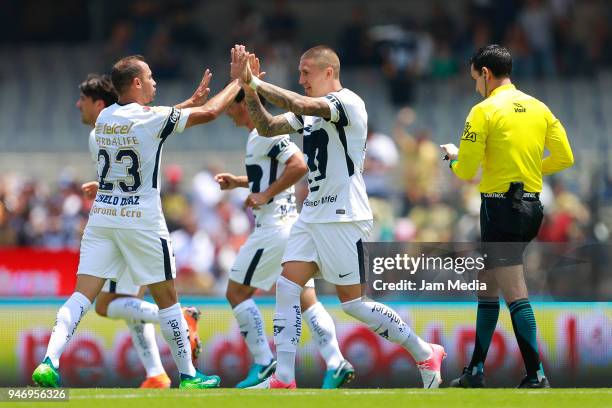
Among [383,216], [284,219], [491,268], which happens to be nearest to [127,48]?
[383,216]

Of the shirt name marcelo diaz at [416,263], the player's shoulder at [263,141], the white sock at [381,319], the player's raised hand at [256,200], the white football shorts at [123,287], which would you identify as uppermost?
the player's shoulder at [263,141]

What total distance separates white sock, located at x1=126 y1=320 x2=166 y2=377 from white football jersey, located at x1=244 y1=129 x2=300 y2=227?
129 centimetres

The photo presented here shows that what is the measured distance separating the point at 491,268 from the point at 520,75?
13.9 meters

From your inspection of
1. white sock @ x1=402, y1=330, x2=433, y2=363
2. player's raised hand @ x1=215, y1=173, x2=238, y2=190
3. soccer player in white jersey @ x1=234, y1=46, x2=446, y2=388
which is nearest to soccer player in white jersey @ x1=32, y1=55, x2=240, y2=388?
soccer player in white jersey @ x1=234, y1=46, x2=446, y2=388

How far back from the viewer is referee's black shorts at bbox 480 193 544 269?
9.09 meters

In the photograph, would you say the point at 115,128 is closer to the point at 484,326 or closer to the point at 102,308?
the point at 102,308

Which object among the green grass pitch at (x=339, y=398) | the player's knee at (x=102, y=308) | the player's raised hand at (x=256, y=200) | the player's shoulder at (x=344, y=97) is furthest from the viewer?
the player's knee at (x=102, y=308)

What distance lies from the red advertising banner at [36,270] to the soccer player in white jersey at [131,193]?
19.9 feet

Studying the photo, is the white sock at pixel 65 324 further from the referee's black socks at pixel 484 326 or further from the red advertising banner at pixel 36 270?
the red advertising banner at pixel 36 270

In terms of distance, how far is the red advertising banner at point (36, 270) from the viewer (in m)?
15.5

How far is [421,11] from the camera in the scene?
25.5 meters

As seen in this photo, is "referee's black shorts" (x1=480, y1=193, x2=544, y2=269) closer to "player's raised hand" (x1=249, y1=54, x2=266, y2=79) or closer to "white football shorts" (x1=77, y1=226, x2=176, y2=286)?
"player's raised hand" (x1=249, y1=54, x2=266, y2=79)

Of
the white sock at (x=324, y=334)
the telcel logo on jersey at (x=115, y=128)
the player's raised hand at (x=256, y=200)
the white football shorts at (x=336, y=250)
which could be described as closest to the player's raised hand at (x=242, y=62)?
the telcel logo on jersey at (x=115, y=128)

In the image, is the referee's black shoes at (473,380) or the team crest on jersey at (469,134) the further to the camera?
the referee's black shoes at (473,380)
